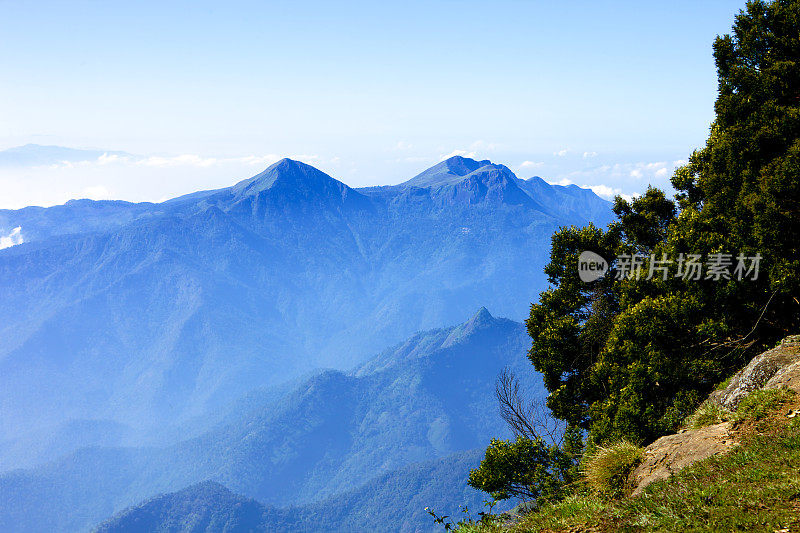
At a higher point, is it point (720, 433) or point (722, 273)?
point (722, 273)

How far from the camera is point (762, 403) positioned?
13211 millimetres

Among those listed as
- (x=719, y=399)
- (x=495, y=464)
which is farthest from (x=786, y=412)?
(x=495, y=464)

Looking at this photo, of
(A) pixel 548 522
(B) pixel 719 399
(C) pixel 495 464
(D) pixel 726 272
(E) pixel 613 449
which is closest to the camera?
(A) pixel 548 522

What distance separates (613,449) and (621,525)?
4.82 meters

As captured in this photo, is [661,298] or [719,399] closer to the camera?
[719,399]

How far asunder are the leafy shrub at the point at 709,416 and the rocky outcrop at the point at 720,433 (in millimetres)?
305

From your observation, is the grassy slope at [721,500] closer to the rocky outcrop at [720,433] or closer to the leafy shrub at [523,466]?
the rocky outcrop at [720,433]

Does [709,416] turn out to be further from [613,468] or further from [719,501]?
[719,501]

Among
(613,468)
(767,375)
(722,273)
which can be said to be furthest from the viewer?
(722,273)

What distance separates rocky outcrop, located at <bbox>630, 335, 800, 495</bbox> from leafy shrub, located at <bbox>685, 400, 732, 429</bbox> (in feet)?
1.00

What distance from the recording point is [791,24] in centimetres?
2231

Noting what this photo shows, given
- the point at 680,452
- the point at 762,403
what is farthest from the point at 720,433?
the point at 762,403

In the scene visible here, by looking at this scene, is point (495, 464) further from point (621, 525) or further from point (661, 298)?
point (621, 525)

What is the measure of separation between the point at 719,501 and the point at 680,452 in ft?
12.4
